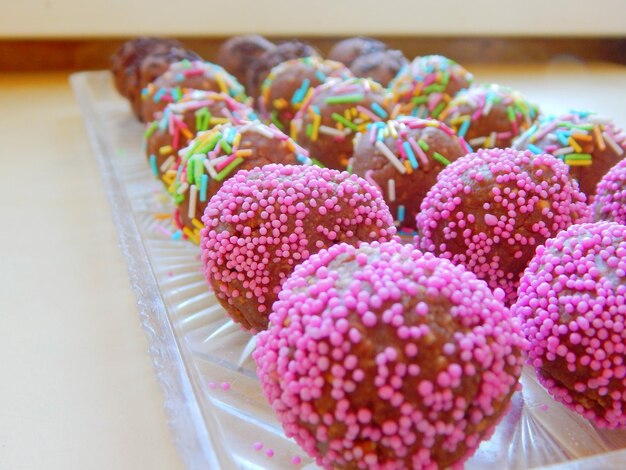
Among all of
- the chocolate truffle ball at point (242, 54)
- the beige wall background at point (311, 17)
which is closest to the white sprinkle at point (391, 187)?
the chocolate truffle ball at point (242, 54)

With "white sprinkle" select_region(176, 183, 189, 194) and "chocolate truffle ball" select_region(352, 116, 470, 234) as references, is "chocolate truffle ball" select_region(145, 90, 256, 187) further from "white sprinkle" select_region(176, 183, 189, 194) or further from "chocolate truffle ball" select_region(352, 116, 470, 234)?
"chocolate truffle ball" select_region(352, 116, 470, 234)

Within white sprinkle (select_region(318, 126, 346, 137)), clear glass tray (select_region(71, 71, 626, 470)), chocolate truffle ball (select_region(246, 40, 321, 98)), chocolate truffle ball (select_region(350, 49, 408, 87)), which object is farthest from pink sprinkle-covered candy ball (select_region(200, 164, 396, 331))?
chocolate truffle ball (select_region(246, 40, 321, 98))

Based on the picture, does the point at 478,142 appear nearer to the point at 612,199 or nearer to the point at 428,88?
the point at 428,88

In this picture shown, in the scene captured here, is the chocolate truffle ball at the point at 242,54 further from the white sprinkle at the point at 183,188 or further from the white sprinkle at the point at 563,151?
the white sprinkle at the point at 563,151

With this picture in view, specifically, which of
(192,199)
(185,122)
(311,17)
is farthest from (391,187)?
(311,17)

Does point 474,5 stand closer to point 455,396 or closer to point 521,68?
point 521,68

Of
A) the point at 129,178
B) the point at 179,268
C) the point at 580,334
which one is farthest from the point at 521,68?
the point at 580,334
